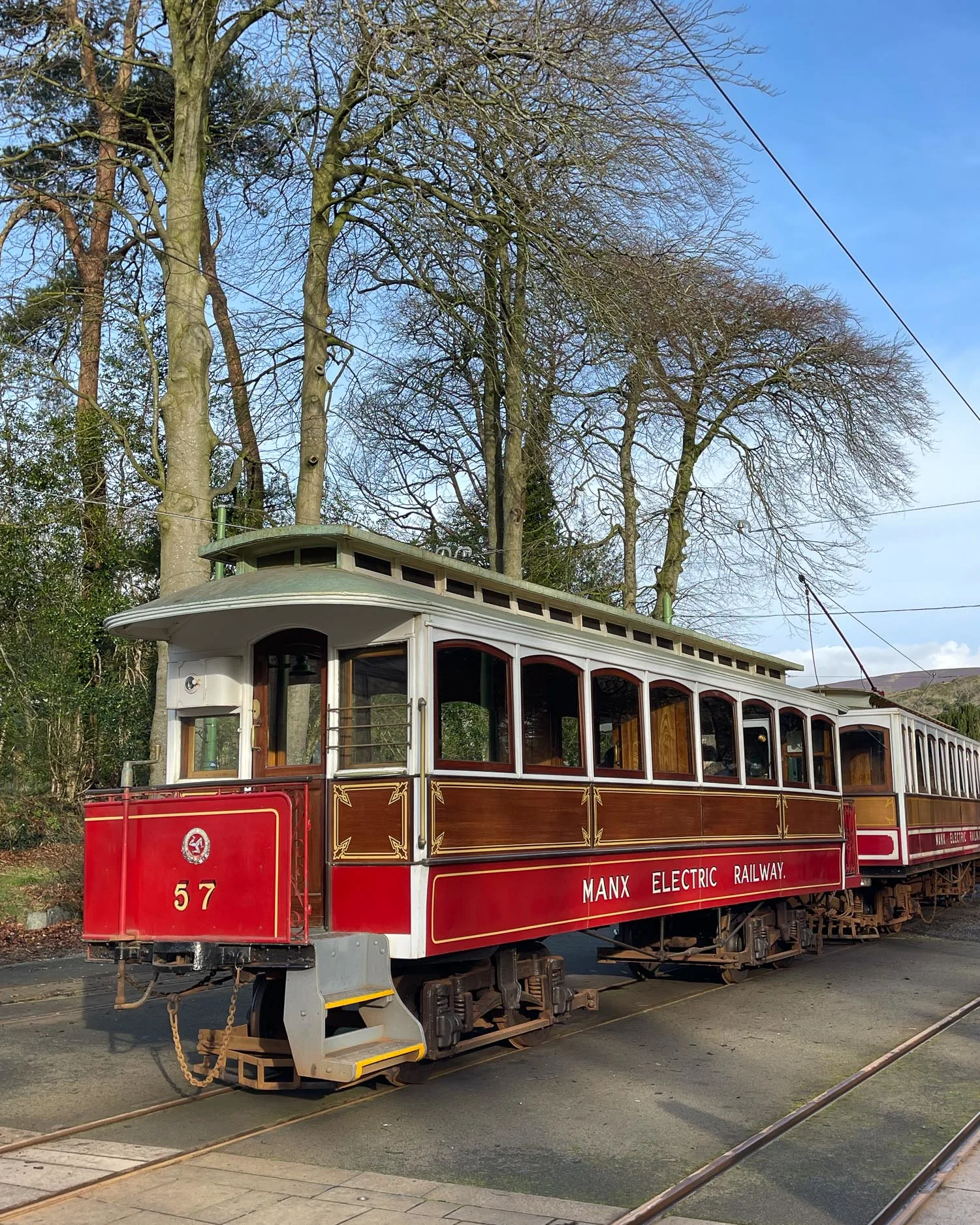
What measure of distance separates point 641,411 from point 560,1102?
17.4 metres

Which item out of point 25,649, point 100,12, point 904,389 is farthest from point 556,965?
point 904,389

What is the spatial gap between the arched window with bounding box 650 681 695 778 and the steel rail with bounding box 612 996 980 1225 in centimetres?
281

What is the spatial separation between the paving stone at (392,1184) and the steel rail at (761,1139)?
934 mm

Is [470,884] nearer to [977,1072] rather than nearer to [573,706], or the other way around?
[573,706]

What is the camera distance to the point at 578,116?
12469mm

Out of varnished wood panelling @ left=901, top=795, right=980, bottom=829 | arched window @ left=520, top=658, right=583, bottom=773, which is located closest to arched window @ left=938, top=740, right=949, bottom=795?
varnished wood panelling @ left=901, top=795, right=980, bottom=829

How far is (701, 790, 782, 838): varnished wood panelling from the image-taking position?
11.4m

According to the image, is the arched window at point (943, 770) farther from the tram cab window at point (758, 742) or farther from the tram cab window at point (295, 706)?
the tram cab window at point (295, 706)

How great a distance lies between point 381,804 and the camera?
24.6 ft

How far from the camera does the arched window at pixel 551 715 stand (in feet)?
28.5

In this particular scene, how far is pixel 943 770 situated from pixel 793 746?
825 centimetres

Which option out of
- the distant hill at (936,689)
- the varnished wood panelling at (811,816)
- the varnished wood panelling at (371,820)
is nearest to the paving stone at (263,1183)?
the varnished wood panelling at (371,820)

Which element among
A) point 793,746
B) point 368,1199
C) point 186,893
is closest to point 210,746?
point 186,893

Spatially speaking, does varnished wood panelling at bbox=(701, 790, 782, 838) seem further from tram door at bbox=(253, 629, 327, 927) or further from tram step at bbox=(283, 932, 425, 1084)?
tram step at bbox=(283, 932, 425, 1084)
